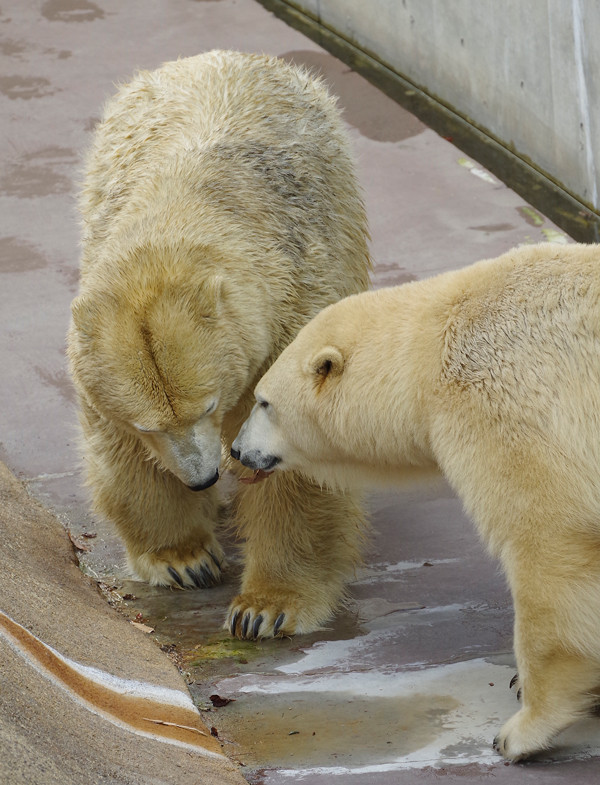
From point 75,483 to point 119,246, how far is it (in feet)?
5.97

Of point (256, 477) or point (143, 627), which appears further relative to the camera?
point (143, 627)

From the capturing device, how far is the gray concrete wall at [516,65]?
7086 mm

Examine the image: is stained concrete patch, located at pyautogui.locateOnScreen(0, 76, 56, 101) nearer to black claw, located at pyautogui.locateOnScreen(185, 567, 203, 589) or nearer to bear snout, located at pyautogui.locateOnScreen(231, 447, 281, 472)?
black claw, located at pyautogui.locateOnScreen(185, 567, 203, 589)

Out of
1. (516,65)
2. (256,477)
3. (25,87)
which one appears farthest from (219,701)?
(25,87)

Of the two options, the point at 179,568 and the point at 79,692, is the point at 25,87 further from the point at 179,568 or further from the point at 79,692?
the point at 79,692

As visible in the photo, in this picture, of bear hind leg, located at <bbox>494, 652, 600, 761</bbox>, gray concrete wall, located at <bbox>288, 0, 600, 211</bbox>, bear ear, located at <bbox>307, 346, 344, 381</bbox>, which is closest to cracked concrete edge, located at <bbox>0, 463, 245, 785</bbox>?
bear hind leg, located at <bbox>494, 652, 600, 761</bbox>

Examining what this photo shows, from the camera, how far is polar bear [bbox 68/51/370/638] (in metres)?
3.87

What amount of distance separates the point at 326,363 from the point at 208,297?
0.45 metres

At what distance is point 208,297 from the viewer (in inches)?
152

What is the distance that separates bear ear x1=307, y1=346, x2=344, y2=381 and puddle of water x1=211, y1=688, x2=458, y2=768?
3.54 ft

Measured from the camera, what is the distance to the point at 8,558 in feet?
14.3

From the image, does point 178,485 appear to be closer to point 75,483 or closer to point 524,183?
point 75,483

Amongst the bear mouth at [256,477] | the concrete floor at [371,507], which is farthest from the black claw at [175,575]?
the bear mouth at [256,477]

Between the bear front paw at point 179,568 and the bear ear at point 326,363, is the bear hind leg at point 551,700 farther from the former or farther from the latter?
the bear front paw at point 179,568
